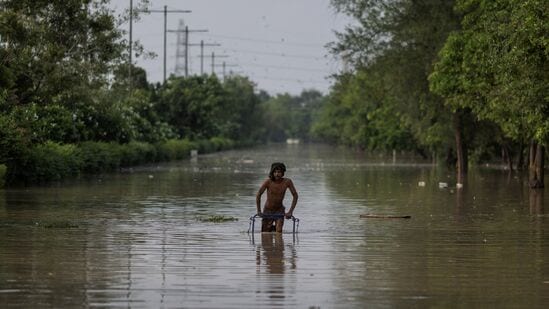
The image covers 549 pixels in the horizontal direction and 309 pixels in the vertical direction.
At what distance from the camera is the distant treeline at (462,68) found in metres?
32.5

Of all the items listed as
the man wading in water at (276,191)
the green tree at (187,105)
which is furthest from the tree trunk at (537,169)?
the green tree at (187,105)

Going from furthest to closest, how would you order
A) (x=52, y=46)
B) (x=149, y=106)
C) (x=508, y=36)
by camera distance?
1. (x=149, y=106)
2. (x=52, y=46)
3. (x=508, y=36)

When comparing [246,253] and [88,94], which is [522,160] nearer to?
[88,94]

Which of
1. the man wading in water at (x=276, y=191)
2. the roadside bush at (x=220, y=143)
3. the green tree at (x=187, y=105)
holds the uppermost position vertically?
the green tree at (x=187, y=105)

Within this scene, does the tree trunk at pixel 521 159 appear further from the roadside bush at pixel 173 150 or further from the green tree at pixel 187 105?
the green tree at pixel 187 105

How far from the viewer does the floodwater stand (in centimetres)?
1346

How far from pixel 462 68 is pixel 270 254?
2718cm

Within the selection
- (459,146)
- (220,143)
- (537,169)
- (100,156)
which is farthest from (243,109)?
(537,169)

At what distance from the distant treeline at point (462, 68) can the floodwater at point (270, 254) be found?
144 inches

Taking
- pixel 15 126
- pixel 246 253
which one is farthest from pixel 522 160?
pixel 246 253

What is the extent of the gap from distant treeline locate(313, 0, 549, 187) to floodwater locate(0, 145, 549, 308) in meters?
3.66

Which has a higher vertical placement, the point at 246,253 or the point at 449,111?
the point at 449,111

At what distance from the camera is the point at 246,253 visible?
18.3 meters

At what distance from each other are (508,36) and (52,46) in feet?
61.2
